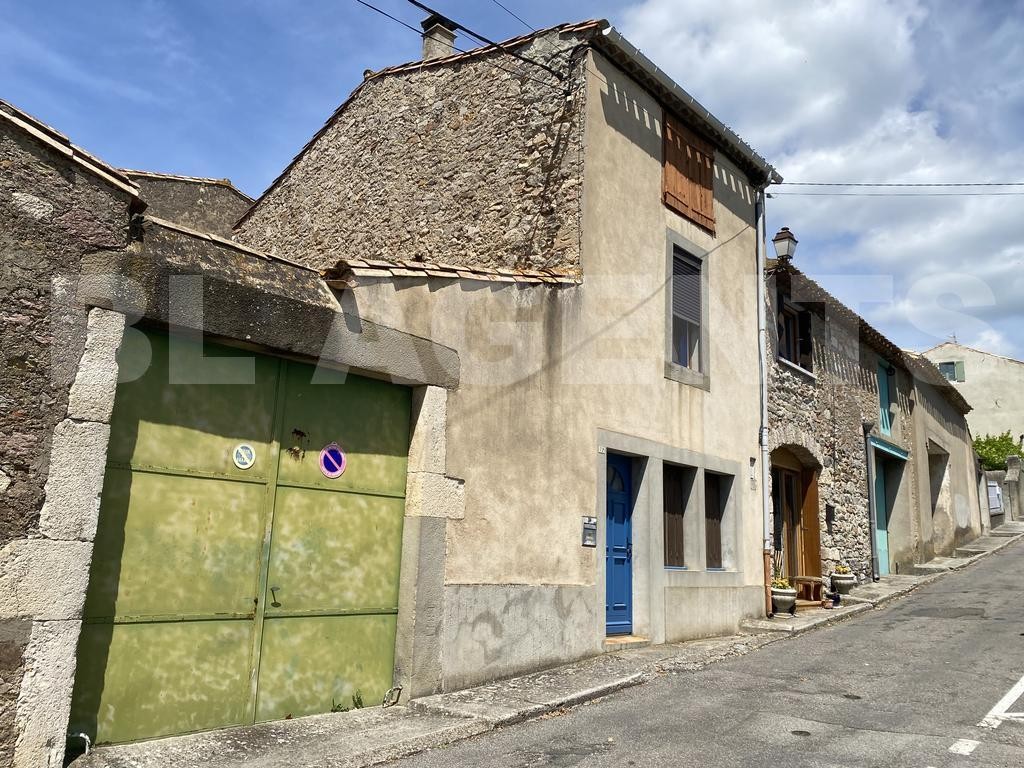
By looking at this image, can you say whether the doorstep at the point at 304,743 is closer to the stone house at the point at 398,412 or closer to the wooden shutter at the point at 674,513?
the stone house at the point at 398,412

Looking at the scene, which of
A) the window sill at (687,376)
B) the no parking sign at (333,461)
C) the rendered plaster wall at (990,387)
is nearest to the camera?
the no parking sign at (333,461)

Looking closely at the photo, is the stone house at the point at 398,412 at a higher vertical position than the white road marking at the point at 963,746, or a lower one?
higher

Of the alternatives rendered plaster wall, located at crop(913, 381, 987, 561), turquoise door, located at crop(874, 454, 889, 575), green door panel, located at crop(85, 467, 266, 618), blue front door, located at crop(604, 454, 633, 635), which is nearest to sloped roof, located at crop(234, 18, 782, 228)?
blue front door, located at crop(604, 454, 633, 635)

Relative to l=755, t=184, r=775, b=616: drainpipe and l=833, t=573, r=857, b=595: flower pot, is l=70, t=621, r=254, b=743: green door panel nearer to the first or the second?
l=755, t=184, r=775, b=616: drainpipe

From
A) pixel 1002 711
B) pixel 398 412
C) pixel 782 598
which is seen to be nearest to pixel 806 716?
pixel 1002 711

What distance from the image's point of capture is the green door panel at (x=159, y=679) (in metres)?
4.46

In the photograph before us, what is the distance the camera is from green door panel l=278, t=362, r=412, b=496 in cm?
559

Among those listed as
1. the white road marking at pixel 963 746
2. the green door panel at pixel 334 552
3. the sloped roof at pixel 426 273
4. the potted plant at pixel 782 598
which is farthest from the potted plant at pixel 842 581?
the green door panel at pixel 334 552

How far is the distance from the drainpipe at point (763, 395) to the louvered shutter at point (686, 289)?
1.74m

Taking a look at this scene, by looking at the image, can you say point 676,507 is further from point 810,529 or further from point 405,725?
point 405,725

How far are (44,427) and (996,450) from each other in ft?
107

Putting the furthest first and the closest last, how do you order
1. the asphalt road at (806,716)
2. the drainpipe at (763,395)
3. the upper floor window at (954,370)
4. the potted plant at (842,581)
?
the upper floor window at (954,370), the potted plant at (842,581), the drainpipe at (763,395), the asphalt road at (806,716)

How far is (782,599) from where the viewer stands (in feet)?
36.3

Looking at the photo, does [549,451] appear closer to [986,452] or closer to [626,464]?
[626,464]
